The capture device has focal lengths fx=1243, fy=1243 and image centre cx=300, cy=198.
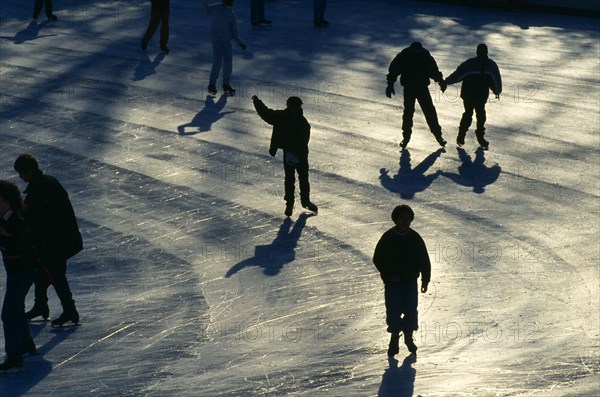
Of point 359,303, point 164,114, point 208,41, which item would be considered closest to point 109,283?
point 359,303

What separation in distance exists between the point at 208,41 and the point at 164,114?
5009mm

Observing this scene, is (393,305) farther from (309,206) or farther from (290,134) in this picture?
(309,206)

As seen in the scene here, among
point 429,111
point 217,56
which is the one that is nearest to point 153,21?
point 217,56

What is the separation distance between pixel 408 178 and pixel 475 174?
3.04 feet

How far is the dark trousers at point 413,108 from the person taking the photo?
56.6 ft

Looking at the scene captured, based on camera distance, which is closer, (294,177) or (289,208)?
(294,177)

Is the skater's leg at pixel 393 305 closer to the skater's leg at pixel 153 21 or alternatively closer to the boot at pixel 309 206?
the boot at pixel 309 206

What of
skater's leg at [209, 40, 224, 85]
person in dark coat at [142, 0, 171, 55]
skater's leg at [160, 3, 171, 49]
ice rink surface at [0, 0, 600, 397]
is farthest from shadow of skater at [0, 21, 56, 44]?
skater's leg at [209, 40, 224, 85]

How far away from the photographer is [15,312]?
1046 centimetres

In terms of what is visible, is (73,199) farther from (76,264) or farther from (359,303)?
(359,303)

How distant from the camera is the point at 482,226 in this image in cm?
1447

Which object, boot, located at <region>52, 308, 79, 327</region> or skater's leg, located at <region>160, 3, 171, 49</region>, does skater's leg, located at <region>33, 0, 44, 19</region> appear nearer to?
skater's leg, located at <region>160, 3, 171, 49</region>

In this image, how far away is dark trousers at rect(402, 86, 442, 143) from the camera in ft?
56.6

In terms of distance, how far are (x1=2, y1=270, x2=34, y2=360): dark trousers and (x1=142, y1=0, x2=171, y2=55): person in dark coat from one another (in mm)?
12814
